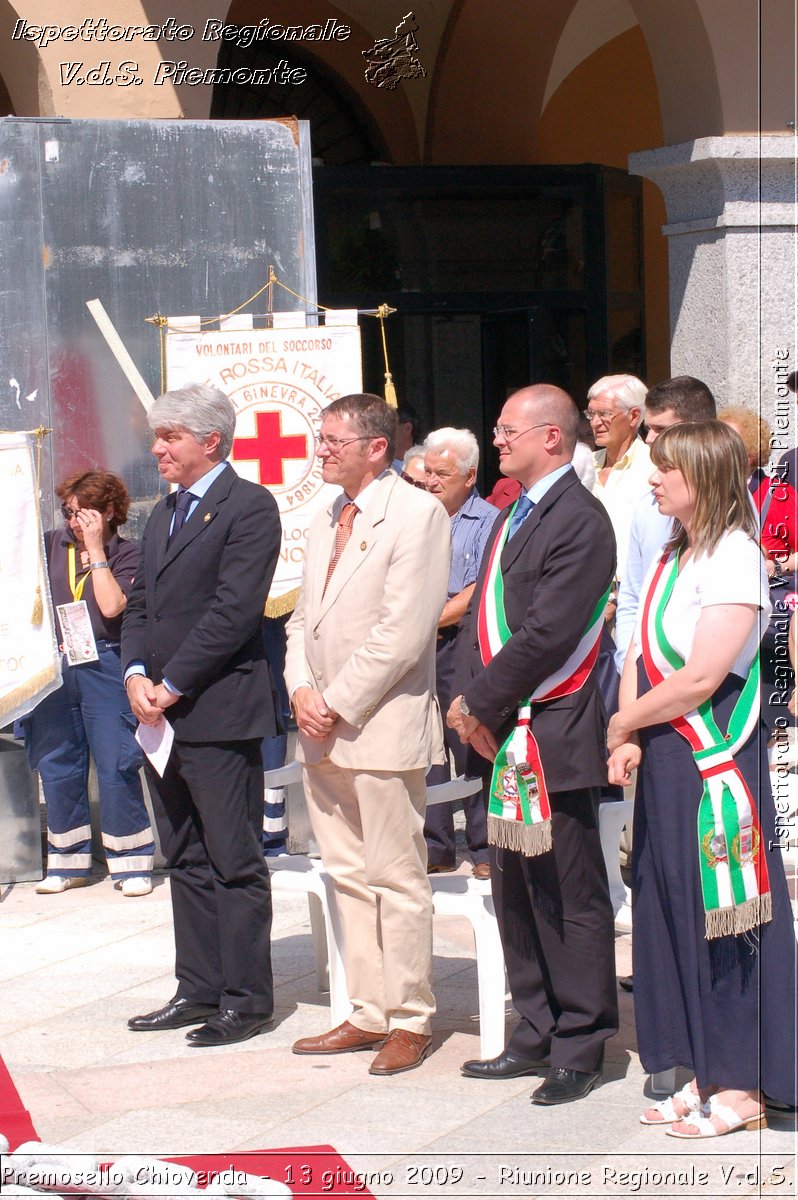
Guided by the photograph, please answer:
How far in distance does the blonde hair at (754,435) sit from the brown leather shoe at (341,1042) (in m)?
2.26

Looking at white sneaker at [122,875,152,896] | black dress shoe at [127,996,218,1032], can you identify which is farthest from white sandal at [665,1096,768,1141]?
white sneaker at [122,875,152,896]

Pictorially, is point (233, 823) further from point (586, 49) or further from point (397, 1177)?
point (586, 49)

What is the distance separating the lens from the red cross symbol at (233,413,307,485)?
6.64m

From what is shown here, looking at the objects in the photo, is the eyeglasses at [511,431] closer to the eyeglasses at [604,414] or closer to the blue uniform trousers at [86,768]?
the eyeglasses at [604,414]

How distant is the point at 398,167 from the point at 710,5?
89.5 inches

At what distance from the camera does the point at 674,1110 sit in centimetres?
385

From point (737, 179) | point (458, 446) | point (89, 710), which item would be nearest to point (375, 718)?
point (458, 446)

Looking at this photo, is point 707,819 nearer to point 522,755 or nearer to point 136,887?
point 522,755

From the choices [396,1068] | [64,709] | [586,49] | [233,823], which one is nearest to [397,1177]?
[396,1068]

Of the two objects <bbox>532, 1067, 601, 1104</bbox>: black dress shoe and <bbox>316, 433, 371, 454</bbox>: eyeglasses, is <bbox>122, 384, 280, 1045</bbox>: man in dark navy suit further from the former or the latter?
<bbox>532, 1067, 601, 1104</bbox>: black dress shoe

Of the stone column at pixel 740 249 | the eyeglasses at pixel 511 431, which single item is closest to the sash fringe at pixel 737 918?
the eyeglasses at pixel 511 431

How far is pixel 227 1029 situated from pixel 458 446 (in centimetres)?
262

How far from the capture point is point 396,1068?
4.32m

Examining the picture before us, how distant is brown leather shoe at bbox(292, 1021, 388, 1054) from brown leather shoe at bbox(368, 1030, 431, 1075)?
11 cm
